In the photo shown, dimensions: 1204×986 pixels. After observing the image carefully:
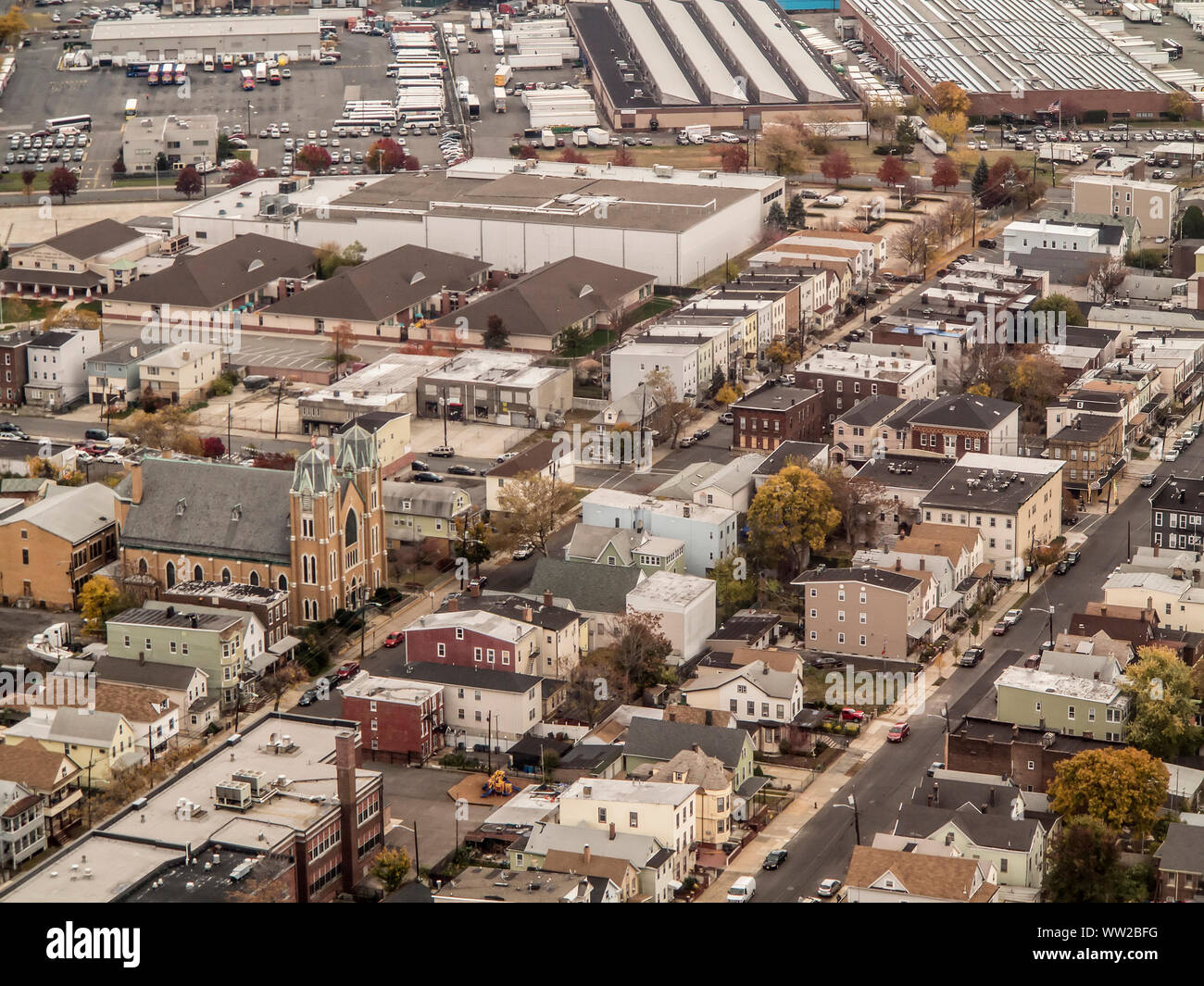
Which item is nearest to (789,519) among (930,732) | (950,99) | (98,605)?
(930,732)

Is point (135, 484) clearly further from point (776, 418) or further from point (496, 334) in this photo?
point (496, 334)

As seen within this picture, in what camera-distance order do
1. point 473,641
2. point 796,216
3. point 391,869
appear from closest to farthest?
point 391,869, point 473,641, point 796,216

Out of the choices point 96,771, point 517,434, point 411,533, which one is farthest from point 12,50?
point 96,771

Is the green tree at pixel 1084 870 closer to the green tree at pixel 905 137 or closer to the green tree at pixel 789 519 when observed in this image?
the green tree at pixel 789 519

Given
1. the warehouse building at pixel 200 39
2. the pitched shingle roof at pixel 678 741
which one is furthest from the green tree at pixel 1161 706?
the warehouse building at pixel 200 39

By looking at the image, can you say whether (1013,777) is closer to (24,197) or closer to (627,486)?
(627,486)
